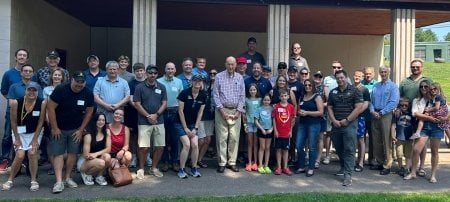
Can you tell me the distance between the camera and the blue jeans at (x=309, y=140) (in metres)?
7.07

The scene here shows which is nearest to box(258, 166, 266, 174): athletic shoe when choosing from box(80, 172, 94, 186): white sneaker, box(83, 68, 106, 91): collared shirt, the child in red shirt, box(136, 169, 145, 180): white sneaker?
the child in red shirt

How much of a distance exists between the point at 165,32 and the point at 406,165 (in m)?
10.9

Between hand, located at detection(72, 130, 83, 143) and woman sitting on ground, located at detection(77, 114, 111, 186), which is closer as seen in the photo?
hand, located at detection(72, 130, 83, 143)

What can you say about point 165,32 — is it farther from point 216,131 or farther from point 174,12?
point 216,131

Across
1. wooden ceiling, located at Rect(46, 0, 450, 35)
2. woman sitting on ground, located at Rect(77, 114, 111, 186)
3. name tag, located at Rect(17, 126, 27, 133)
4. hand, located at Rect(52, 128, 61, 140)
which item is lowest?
woman sitting on ground, located at Rect(77, 114, 111, 186)

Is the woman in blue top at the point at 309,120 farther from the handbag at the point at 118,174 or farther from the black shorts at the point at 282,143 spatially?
the handbag at the point at 118,174

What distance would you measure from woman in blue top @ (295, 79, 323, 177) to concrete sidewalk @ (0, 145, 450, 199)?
1.14ft

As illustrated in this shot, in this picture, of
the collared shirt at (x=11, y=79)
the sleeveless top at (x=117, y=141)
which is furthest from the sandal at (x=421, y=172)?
the collared shirt at (x=11, y=79)

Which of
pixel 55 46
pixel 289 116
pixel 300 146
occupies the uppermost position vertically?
pixel 55 46

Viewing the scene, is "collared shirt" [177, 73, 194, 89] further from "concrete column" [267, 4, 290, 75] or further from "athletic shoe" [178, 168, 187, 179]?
"concrete column" [267, 4, 290, 75]

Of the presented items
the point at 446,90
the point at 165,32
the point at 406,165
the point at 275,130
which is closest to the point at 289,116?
the point at 275,130

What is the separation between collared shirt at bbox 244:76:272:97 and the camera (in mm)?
7422

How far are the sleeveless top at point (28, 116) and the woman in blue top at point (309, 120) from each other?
154 inches

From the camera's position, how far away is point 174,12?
11477mm
